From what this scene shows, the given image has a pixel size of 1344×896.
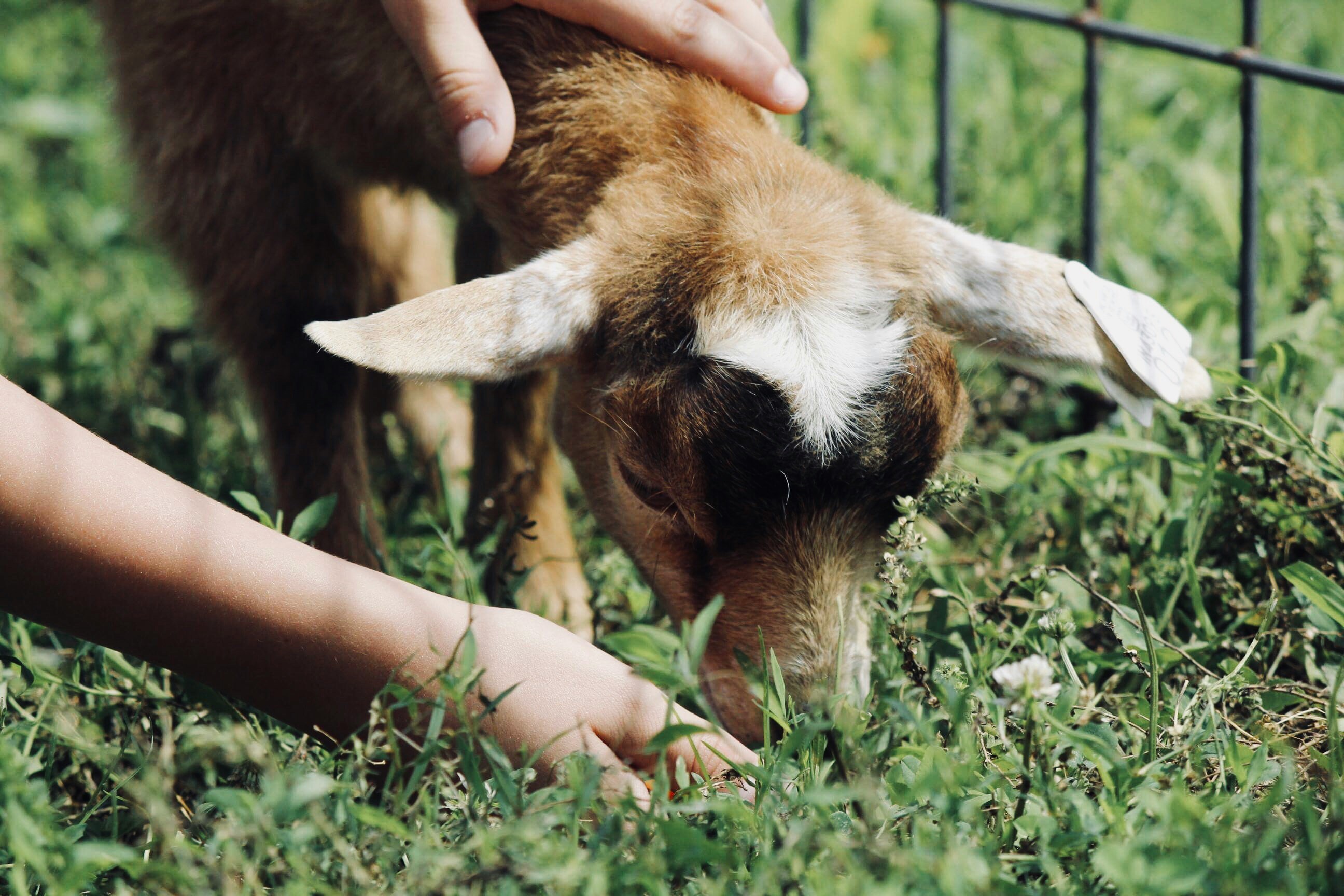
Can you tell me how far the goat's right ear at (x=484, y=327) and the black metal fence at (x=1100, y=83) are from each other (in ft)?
5.60

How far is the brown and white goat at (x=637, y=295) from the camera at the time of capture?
2.31 metres

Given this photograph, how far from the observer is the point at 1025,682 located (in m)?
1.87

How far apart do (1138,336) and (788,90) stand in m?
0.95

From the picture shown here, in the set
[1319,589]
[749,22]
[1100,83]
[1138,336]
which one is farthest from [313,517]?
[1100,83]

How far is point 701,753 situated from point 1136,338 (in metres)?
1.19

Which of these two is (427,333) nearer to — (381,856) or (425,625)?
(425,625)

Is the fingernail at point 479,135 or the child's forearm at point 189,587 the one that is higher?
the fingernail at point 479,135

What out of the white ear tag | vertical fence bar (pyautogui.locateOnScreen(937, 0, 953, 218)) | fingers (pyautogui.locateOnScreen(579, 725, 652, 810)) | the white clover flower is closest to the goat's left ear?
the white ear tag

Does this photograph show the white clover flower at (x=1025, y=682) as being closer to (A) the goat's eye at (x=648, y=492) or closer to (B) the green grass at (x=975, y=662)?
(B) the green grass at (x=975, y=662)

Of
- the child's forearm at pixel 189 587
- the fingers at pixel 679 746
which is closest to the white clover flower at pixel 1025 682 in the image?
the fingers at pixel 679 746

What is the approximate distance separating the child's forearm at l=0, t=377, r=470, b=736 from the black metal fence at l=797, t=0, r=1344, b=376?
221cm

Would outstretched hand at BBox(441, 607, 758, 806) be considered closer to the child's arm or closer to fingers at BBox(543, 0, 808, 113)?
the child's arm

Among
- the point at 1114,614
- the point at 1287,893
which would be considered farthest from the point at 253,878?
the point at 1114,614

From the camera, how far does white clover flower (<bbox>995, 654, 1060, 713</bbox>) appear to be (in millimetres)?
1950
